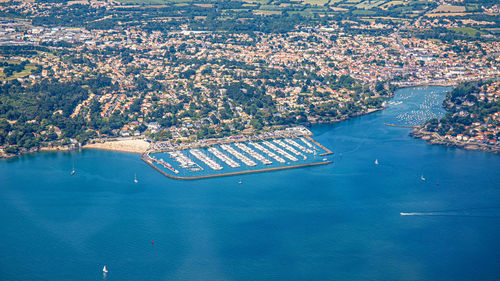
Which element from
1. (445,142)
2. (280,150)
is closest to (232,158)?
(280,150)

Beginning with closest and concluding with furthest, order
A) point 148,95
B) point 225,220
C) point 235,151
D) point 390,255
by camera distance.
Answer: point 390,255 → point 225,220 → point 235,151 → point 148,95

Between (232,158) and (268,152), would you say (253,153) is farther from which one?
(232,158)

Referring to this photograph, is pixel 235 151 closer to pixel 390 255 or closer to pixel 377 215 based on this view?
pixel 377 215

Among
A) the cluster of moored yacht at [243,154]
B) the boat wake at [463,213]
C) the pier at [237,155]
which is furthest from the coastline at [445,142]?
the pier at [237,155]

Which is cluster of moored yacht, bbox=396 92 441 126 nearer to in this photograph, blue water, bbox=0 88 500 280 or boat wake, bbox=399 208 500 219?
blue water, bbox=0 88 500 280

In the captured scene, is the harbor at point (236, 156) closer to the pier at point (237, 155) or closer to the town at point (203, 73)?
the pier at point (237, 155)

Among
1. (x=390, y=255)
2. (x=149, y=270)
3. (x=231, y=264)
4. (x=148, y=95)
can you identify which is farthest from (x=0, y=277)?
(x=148, y=95)

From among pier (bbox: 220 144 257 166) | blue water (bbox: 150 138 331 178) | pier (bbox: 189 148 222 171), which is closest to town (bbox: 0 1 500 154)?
pier (bbox: 189 148 222 171)
